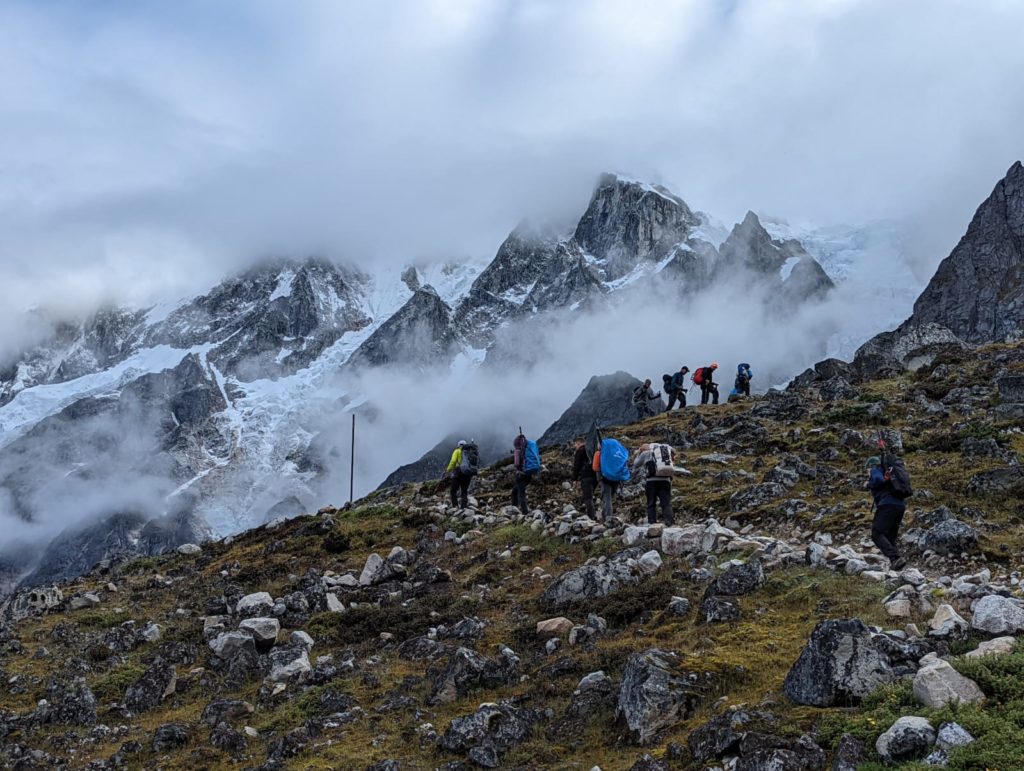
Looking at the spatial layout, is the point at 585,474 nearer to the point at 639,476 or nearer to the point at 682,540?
the point at 639,476

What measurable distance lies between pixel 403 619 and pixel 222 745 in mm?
4994

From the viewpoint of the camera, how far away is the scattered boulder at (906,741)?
7641 millimetres

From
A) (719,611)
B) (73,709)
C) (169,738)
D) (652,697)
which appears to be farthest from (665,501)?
(73,709)

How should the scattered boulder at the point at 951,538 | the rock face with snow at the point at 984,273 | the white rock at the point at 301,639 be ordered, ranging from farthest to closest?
the rock face with snow at the point at 984,273 → the white rock at the point at 301,639 → the scattered boulder at the point at 951,538

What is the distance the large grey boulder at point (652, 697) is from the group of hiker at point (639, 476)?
5886mm

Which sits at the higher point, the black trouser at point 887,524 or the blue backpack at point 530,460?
the blue backpack at point 530,460

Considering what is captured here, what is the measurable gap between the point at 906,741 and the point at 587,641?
592cm

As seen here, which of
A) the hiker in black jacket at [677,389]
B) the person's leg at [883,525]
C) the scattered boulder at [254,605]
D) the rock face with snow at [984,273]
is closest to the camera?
the person's leg at [883,525]

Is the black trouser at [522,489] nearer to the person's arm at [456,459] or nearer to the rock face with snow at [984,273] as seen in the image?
the person's arm at [456,459]

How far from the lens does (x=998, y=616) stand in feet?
32.1

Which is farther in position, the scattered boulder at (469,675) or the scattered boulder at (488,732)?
the scattered boulder at (469,675)

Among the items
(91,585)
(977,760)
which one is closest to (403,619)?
(977,760)

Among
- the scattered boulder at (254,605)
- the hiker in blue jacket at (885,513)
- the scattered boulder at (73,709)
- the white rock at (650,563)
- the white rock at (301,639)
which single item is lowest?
the scattered boulder at (73,709)

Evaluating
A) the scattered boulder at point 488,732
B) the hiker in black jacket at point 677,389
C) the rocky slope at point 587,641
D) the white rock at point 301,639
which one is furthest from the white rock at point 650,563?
the hiker in black jacket at point 677,389
